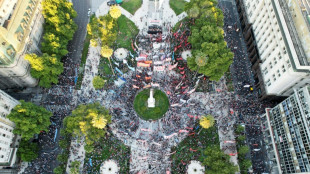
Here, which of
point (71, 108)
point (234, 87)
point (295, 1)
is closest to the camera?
point (295, 1)

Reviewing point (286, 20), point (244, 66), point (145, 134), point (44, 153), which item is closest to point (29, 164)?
point (44, 153)

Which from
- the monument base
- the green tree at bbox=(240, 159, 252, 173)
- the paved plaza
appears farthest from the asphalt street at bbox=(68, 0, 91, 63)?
the green tree at bbox=(240, 159, 252, 173)

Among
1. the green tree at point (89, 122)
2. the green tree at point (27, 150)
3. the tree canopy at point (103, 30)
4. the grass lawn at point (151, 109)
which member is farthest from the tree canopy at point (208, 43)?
the green tree at point (27, 150)

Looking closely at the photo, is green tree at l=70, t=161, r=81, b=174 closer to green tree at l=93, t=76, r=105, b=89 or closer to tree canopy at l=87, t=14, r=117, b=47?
green tree at l=93, t=76, r=105, b=89

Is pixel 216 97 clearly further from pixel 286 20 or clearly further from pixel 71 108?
pixel 71 108

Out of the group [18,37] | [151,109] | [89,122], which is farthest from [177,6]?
[89,122]

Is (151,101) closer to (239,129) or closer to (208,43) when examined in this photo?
(208,43)

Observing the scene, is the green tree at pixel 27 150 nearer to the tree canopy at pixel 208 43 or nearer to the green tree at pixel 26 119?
the green tree at pixel 26 119
